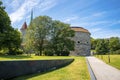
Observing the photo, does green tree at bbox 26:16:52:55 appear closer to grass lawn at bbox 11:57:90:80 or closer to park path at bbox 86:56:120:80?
park path at bbox 86:56:120:80

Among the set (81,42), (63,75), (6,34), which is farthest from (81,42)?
(63,75)

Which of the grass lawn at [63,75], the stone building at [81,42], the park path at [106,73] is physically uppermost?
the stone building at [81,42]

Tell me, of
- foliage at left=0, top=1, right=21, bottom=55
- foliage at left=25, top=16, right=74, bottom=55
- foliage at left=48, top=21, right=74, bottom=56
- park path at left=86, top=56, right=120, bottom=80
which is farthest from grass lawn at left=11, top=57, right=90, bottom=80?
foliage at left=25, top=16, right=74, bottom=55

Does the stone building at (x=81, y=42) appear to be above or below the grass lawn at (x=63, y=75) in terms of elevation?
above

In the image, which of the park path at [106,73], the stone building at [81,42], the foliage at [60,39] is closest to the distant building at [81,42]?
the stone building at [81,42]

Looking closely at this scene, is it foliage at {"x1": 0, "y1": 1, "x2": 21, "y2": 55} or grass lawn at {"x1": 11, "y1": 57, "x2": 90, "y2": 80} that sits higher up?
foliage at {"x1": 0, "y1": 1, "x2": 21, "y2": 55}

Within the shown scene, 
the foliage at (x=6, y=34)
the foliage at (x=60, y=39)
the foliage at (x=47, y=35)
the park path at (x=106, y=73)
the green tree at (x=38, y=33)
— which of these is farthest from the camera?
the green tree at (x=38, y=33)

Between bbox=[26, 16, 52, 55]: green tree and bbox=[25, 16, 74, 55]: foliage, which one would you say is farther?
bbox=[26, 16, 52, 55]: green tree

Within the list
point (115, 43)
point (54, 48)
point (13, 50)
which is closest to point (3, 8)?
point (13, 50)

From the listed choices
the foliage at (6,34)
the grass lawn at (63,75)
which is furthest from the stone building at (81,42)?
the grass lawn at (63,75)

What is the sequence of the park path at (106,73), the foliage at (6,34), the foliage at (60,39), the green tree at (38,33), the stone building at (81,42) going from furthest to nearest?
the stone building at (81,42) → the green tree at (38,33) → the foliage at (60,39) → the foliage at (6,34) → the park path at (106,73)

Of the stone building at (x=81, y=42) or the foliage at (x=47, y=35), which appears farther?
the stone building at (x=81, y=42)

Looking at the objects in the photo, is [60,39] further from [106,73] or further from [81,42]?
[106,73]

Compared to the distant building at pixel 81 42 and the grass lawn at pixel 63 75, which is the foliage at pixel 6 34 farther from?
the distant building at pixel 81 42
